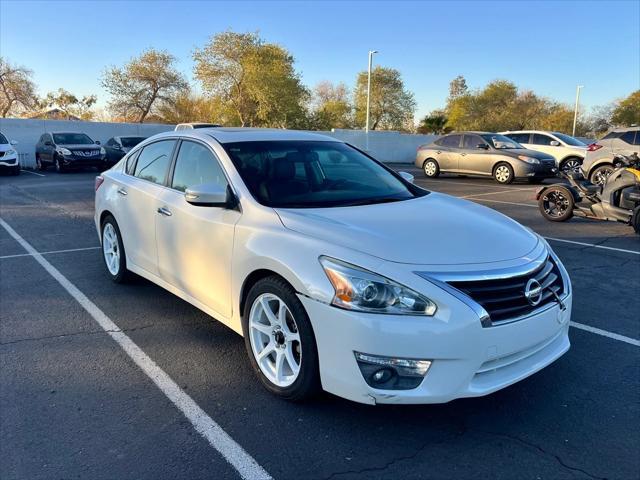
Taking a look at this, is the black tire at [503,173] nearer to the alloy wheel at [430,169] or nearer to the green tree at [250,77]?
the alloy wheel at [430,169]

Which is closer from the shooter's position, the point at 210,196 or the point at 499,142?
the point at 210,196

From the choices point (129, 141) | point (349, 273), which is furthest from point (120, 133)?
point (349, 273)

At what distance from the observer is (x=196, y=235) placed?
155 inches

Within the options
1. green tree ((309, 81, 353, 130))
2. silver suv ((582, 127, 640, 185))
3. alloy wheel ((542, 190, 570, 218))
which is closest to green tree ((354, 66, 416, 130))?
green tree ((309, 81, 353, 130))

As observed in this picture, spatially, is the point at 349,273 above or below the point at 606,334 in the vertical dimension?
above

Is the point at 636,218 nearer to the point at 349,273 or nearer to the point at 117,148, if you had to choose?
the point at 349,273

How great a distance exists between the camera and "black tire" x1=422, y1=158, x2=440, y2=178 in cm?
1907

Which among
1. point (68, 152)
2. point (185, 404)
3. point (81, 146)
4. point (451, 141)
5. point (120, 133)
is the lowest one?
point (185, 404)

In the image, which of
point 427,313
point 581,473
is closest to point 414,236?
point 427,313

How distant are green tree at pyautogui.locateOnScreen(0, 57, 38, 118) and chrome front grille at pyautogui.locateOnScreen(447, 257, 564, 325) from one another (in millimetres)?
57998

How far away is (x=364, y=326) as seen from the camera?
2688mm

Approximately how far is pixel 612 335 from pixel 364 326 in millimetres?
2775

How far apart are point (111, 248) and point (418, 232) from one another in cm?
386

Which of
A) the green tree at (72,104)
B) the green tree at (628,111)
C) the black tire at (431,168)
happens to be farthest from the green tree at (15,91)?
the green tree at (628,111)
